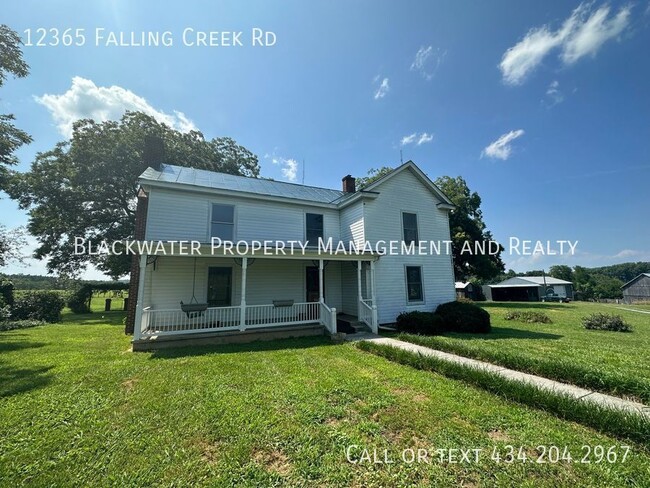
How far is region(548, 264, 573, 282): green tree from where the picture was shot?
286ft

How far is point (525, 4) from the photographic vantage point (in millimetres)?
9844

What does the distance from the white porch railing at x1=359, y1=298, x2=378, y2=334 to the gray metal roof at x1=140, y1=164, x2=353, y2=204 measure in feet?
18.5

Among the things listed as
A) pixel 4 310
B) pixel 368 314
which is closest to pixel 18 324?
pixel 4 310

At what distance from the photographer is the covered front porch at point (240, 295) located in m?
9.35

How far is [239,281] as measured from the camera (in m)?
11.5

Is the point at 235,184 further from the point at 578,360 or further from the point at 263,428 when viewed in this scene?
the point at 578,360

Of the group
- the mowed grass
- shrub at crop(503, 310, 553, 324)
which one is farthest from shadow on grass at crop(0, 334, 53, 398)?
shrub at crop(503, 310, 553, 324)

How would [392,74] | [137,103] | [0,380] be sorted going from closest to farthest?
[0,380] < [392,74] < [137,103]

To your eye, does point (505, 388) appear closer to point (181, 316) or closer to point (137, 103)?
point (181, 316)

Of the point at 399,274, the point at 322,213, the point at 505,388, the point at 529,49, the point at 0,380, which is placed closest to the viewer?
the point at 505,388

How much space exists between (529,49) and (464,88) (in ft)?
8.41

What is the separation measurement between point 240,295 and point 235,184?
5407 mm

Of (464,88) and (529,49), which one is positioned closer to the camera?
(529,49)

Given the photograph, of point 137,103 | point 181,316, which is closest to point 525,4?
point 181,316
